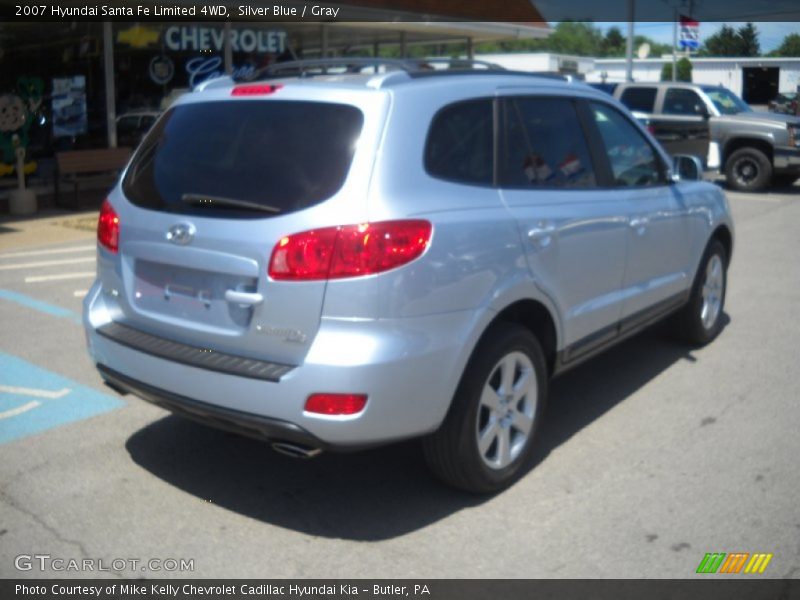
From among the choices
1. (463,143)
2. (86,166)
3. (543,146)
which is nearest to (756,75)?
(86,166)

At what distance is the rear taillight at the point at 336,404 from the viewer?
3521mm

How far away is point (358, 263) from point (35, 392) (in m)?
2.96

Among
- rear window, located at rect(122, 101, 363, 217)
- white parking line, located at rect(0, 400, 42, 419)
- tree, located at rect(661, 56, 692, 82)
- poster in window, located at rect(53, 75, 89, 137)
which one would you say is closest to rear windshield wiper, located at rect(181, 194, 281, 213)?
rear window, located at rect(122, 101, 363, 217)

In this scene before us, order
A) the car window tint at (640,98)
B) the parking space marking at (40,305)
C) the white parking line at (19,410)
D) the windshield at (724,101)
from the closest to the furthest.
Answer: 1. the white parking line at (19,410)
2. the parking space marking at (40,305)
3. the windshield at (724,101)
4. the car window tint at (640,98)

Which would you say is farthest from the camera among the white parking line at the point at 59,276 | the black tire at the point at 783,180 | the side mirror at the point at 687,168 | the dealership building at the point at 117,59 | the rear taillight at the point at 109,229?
the black tire at the point at 783,180

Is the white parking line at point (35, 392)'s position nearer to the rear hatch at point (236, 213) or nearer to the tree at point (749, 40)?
the rear hatch at point (236, 213)

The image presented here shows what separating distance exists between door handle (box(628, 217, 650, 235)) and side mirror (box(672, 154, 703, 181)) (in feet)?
3.12

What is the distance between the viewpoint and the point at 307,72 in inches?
177

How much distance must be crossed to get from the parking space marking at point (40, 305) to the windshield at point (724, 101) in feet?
44.4

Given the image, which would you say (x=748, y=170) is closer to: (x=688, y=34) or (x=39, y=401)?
(x=688, y=34)

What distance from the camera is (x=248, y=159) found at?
12.7ft

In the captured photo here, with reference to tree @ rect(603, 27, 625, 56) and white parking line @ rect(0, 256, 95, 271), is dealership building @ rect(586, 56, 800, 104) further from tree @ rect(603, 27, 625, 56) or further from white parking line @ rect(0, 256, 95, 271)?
tree @ rect(603, 27, 625, 56)

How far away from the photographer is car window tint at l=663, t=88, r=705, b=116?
17.3 meters

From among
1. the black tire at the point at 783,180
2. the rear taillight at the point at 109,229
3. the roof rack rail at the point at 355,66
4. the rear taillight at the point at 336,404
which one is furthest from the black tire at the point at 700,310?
the black tire at the point at 783,180
